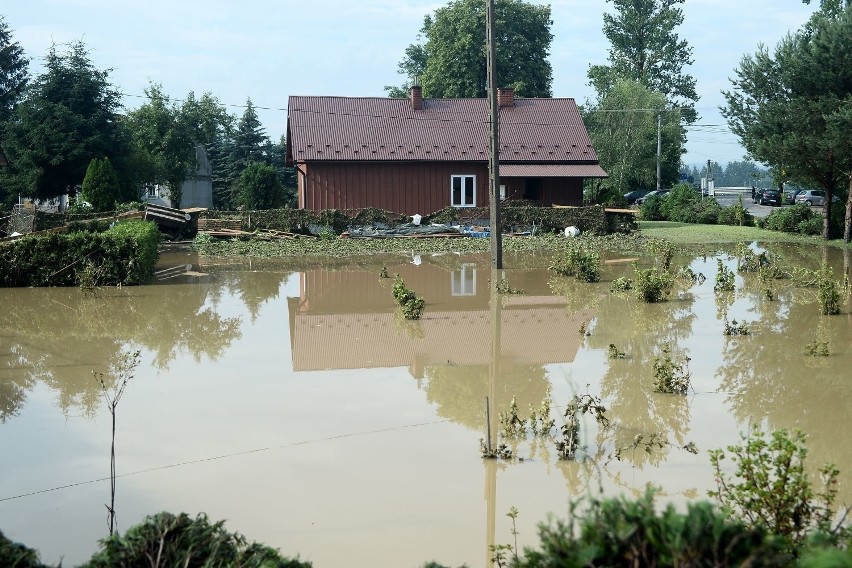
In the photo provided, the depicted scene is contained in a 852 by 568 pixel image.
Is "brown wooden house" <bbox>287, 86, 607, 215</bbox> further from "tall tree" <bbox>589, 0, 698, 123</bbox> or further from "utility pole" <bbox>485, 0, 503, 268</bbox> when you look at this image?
"tall tree" <bbox>589, 0, 698, 123</bbox>

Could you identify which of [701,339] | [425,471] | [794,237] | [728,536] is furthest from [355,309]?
[794,237]

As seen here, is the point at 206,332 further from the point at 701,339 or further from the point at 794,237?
the point at 794,237

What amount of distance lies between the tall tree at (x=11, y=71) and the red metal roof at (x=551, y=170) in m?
34.2

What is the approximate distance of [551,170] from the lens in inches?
1612

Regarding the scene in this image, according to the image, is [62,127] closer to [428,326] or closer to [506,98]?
[506,98]

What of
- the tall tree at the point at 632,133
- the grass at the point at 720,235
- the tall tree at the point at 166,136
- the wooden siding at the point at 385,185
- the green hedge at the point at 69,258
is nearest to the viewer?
the green hedge at the point at 69,258

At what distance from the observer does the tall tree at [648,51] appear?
73125 mm

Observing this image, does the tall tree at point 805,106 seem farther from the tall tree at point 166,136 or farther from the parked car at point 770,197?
the tall tree at point 166,136

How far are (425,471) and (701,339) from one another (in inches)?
308

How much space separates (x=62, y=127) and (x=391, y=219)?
651 inches

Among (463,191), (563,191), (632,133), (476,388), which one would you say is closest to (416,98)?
(463,191)

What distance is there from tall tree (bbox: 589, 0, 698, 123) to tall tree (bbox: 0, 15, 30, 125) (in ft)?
133

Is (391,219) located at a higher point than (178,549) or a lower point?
higher

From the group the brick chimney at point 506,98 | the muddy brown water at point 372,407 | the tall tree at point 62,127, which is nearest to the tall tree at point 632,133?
the brick chimney at point 506,98
